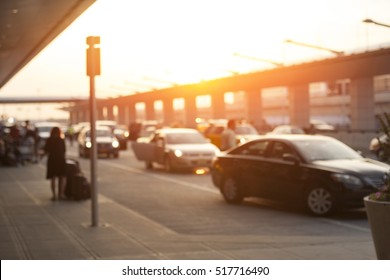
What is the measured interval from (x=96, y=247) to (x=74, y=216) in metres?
3.80

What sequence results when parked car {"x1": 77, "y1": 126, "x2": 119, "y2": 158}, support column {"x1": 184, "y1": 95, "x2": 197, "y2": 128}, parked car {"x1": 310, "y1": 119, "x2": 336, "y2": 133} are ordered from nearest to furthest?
1. parked car {"x1": 77, "y1": 126, "x2": 119, "y2": 158}
2. parked car {"x1": 310, "y1": 119, "x2": 336, "y2": 133}
3. support column {"x1": 184, "y1": 95, "x2": 197, "y2": 128}

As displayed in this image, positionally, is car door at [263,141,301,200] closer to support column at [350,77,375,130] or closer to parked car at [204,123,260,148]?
parked car at [204,123,260,148]

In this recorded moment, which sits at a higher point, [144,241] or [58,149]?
[58,149]

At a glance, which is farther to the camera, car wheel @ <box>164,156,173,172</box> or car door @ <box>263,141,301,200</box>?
car wheel @ <box>164,156,173,172</box>

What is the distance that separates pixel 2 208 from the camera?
14.9 m

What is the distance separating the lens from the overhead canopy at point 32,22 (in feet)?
46.0

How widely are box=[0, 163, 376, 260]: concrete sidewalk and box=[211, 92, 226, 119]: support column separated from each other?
214ft

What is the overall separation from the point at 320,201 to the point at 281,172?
1.10 metres

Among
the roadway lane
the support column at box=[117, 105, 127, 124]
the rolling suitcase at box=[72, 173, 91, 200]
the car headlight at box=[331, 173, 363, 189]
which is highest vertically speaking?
Result: the support column at box=[117, 105, 127, 124]

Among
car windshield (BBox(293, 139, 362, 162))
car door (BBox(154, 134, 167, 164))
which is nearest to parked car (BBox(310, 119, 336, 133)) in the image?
car door (BBox(154, 134, 167, 164))

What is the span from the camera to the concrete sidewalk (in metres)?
9.17

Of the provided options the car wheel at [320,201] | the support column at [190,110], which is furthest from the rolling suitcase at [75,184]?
the support column at [190,110]
